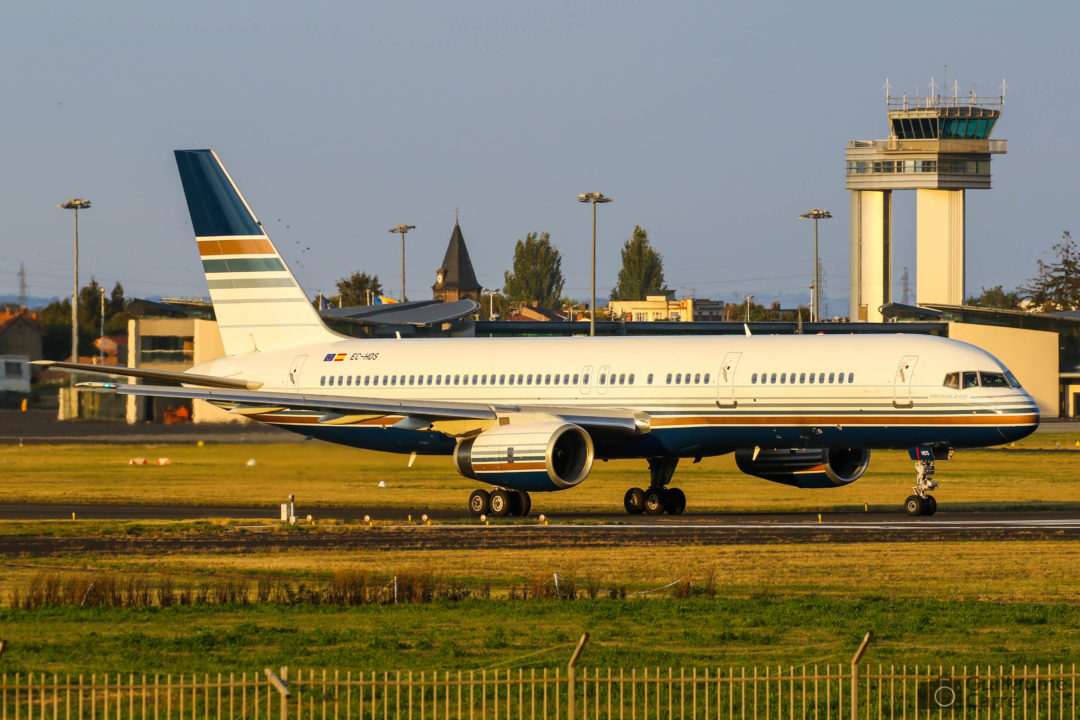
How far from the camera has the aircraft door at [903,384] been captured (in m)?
40.1

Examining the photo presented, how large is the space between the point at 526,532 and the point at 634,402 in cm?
799

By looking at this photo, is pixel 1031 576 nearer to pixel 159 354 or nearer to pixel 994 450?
pixel 994 450

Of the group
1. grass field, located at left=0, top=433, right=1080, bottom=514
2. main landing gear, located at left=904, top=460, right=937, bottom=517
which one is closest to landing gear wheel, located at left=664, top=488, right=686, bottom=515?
grass field, located at left=0, top=433, right=1080, bottom=514

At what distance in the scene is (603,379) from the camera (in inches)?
1736

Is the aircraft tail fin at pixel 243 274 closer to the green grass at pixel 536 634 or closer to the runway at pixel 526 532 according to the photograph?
the runway at pixel 526 532

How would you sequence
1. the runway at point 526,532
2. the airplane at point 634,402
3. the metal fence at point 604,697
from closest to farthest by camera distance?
the metal fence at point 604,697 → the runway at point 526,532 → the airplane at point 634,402

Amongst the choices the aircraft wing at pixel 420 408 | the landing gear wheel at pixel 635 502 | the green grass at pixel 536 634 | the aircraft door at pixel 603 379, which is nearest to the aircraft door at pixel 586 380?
the aircraft door at pixel 603 379

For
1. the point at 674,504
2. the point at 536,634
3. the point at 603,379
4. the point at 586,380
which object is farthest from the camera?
the point at 586,380

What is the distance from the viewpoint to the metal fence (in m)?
16.3

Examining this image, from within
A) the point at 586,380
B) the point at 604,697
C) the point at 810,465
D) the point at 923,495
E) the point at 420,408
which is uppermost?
the point at 586,380

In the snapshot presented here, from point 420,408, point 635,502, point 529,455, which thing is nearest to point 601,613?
point 529,455

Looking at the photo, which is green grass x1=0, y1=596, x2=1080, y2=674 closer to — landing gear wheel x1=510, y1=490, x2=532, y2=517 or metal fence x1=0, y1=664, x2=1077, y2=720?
metal fence x1=0, y1=664, x2=1077, y2=720

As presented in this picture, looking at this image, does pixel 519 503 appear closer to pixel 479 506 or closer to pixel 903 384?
pixel 479 506

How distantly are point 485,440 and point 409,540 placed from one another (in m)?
7.86
